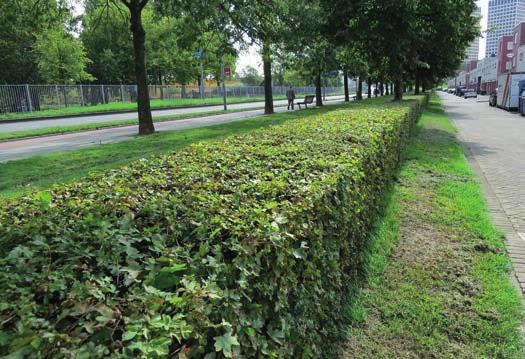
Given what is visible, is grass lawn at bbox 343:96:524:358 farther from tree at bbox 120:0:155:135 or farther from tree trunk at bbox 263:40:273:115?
tree trunk at bbox 263:40:273:115

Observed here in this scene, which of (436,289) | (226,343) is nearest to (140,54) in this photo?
(436,289)

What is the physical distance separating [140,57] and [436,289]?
519 inches

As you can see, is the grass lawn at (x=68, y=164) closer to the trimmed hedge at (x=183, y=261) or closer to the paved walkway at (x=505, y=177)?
the trimmed hedge at (x=183, y=261)

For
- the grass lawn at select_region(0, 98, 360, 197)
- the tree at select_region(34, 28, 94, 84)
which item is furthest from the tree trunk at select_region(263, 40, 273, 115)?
the tree at select_region(34, 28, 94, 84)

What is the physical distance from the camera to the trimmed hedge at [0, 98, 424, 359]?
134cm

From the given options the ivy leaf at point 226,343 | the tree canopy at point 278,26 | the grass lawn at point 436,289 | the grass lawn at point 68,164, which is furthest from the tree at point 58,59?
the ivy leaf at point 226,343

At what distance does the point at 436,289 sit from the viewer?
3.88m

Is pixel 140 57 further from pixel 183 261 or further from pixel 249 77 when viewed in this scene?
pixel 249 77

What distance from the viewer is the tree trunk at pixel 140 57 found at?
562 inches

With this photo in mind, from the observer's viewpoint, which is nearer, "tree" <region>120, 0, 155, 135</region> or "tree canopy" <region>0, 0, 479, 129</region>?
"tree" <region>120, 0, 155, 135</region>

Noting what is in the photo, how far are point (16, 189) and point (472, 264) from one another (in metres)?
6.58

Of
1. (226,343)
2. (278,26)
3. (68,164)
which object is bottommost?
(68,164)

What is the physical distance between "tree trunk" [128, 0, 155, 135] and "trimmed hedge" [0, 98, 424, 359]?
39.3ft

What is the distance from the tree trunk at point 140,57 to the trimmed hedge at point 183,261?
11975 mm
